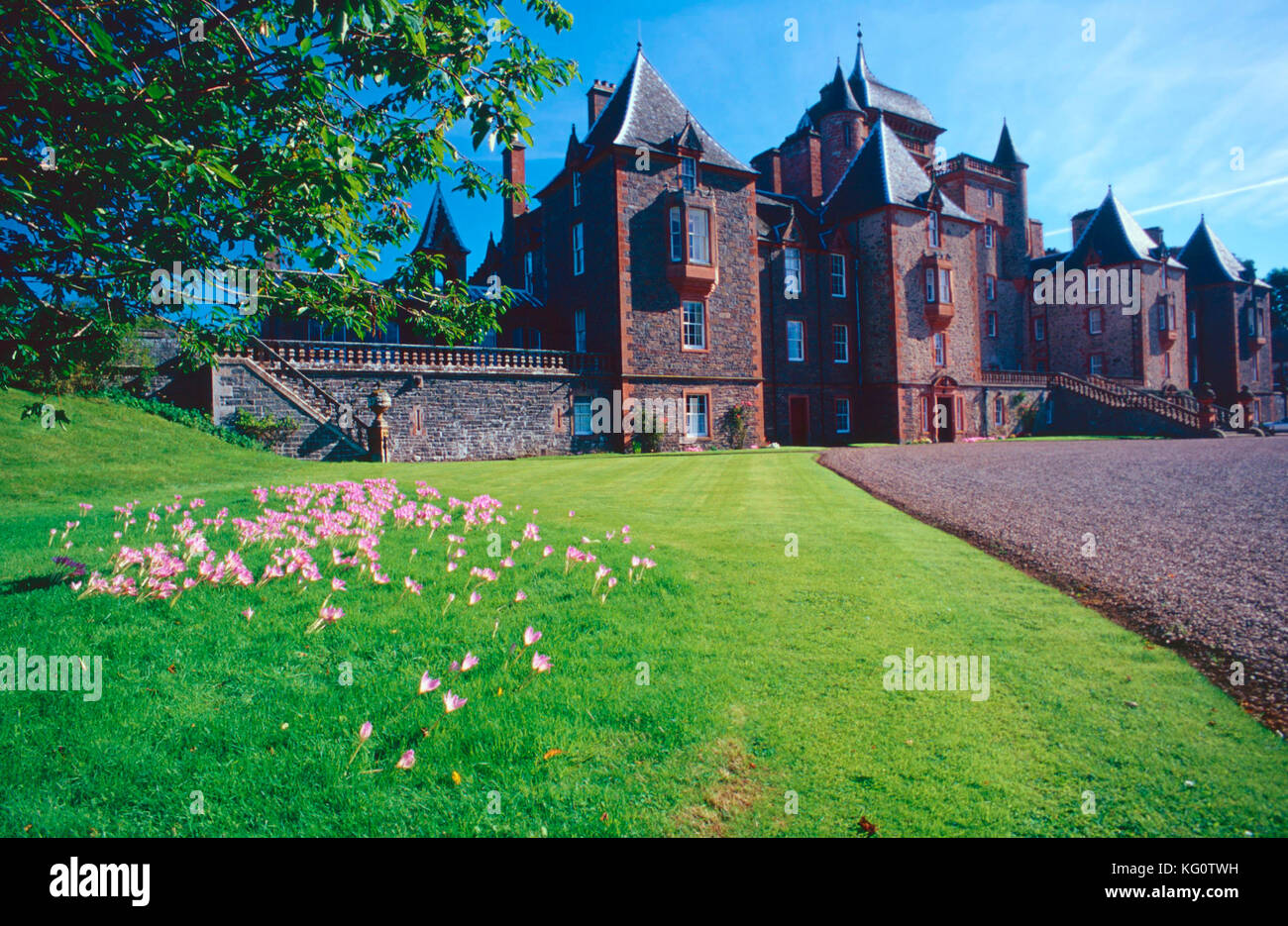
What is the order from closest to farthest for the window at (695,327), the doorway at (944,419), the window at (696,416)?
1. the window at (696,416)
2. the window at (695,327)
3. the doorway at (944,419)

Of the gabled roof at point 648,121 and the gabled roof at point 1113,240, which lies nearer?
the gabled roof at point 648,121

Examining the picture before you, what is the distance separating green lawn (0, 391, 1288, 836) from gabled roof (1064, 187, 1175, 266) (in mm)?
57508

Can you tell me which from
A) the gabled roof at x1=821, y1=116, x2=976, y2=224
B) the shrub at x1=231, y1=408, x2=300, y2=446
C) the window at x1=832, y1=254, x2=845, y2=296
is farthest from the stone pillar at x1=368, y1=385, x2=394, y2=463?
the gabled roof at x1=821, y1=116, x2=976, y2=224

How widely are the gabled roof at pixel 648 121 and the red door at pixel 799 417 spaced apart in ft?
41.3

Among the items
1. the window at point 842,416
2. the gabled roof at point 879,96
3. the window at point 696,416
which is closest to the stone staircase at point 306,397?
the window at point 696,416

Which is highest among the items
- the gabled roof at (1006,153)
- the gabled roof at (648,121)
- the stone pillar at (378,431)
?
the gabled roof at (1006,153)

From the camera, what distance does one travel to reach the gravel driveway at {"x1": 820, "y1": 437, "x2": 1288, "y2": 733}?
5043 millimetres

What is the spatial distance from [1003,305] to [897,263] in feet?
65.1

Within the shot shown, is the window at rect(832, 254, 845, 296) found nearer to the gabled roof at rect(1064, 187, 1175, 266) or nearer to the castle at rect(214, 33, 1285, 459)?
the castle at rect(214, 33, 1285, 459)

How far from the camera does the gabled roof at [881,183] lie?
38397 mm

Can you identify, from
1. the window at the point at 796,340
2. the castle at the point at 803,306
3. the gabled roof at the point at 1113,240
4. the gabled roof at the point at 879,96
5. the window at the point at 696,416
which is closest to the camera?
the castle at the point at 803,306

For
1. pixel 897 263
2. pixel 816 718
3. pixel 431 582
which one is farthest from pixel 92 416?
pixel 897 263

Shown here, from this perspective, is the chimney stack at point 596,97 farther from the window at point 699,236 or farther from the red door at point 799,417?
the red door at point 799,417
